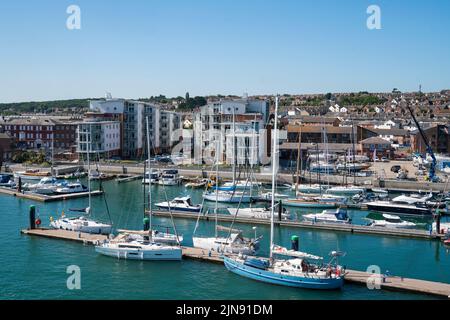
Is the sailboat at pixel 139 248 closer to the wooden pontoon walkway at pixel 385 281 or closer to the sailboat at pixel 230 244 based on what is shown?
the wooden pontoon walkway at pixel 385 281

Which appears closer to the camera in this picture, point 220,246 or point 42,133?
point 220,246

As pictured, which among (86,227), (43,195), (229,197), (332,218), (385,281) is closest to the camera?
(385,281)

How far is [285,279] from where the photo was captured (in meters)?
14.5

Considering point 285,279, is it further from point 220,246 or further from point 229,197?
point 229,197

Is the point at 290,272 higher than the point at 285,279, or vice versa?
the point at 290,272

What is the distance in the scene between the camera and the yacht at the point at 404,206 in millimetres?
24094

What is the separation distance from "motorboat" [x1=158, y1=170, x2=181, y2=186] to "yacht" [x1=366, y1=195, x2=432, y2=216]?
39.6 ft

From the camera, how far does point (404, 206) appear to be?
24.4 metres

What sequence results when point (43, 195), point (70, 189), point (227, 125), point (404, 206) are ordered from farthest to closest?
point (227, 125), point (70, 189), point (43, 195), point (404, 206)

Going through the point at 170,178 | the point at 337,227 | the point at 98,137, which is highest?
Answer: the point at 98,137

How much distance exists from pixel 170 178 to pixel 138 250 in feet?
54.9

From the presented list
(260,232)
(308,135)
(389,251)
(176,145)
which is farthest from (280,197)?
(176,145)

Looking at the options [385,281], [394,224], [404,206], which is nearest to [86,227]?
[385,281]
